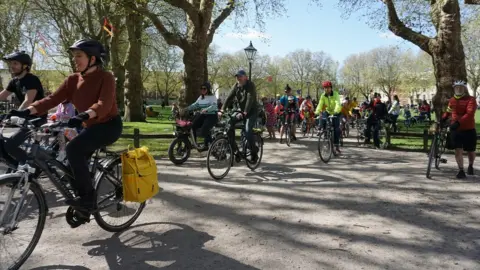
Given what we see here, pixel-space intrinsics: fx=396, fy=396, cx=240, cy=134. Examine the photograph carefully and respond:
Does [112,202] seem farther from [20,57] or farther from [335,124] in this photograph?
[335,124]

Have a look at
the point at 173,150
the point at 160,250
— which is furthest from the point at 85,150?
the point at 173,150

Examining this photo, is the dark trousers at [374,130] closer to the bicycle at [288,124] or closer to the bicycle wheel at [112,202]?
the bicycle at [288,124]

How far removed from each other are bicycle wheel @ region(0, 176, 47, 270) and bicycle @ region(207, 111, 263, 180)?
3.67 m

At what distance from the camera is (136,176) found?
13.1 ft

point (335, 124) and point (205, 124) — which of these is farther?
point (335, 124)

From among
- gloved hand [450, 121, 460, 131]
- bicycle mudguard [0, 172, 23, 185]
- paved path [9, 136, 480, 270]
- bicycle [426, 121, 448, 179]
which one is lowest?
paved path [9, 136, 480, 270]

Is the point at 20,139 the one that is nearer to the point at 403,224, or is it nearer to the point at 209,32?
the point at 403,224

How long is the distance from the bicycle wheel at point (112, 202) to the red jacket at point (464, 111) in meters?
6.24

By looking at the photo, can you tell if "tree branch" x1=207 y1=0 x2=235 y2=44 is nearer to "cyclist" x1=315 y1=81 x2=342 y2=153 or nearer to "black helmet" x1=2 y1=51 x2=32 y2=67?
"cyclist" x1=315 y1=81 x2=342 y2=153

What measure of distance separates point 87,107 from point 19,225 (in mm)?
1223

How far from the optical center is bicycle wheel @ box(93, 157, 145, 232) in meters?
4.00

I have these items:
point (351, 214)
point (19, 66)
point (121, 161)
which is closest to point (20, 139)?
point (121, 161)

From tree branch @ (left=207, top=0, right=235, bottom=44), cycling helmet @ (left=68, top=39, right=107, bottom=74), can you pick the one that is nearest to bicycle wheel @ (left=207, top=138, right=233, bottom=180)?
cycling helmet @ (left=68, top=39, right=107, bottom=74)

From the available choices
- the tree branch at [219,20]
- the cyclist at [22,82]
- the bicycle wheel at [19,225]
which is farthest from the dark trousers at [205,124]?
the tree branch at [219,20]
